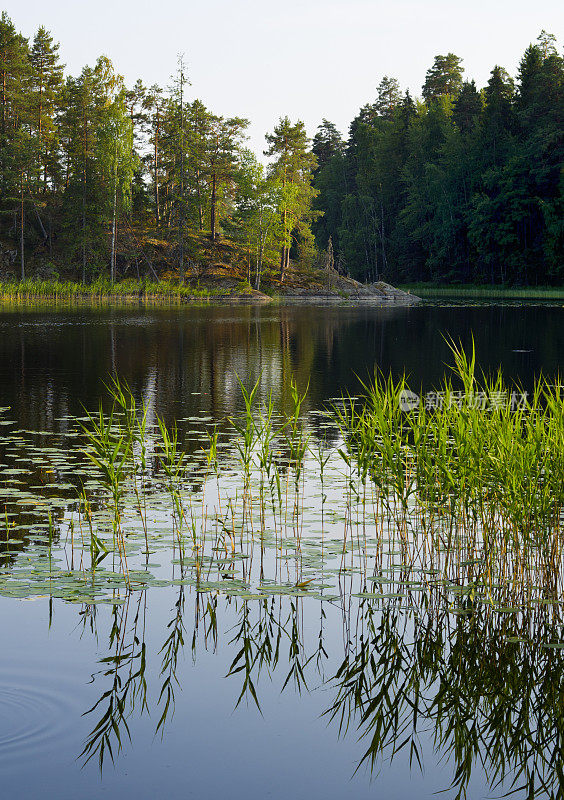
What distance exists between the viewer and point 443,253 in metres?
88.6

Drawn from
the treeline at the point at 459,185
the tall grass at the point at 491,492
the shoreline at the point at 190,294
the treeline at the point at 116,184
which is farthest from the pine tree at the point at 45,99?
the tall grass at the point at 491,492

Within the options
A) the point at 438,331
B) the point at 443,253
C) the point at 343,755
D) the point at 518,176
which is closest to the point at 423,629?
the point at 343,755

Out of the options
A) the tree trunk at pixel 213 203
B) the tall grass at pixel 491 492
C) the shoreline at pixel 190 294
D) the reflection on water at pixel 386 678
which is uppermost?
the tree trunk at pixel 213 203

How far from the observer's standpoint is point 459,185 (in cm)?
8862

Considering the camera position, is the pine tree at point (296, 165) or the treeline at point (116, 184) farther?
the pine tree at point (296, 165)

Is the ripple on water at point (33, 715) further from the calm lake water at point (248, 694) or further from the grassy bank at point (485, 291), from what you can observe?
the grassy bank at point (485, 291)

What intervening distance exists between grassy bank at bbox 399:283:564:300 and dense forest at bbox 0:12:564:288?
126cm

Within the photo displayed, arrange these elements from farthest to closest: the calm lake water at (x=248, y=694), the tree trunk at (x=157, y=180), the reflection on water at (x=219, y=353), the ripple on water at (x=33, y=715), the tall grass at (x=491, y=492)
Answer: the tree trunk at (x=157, y=180), the reflection on water at (x=219, y=353), the tall grass at (x=491, y=492), the ripple on water at (x=33, y=715), the calm lake water at (x=248, y=694)

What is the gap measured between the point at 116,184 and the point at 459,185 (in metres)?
33.8

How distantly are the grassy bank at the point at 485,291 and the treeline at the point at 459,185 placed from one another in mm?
1110

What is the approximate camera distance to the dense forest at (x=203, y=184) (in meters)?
73.4

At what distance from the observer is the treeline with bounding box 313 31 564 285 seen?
76688 millimetres

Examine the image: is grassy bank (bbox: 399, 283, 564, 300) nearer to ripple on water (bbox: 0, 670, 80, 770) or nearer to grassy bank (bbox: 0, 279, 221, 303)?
grassy bank (bbox: 0, 279, 221, 303)

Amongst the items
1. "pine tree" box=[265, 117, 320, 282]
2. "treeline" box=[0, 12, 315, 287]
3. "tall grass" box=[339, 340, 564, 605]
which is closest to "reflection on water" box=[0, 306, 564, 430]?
"tall grass" box=[339, 340, 564, 605]
